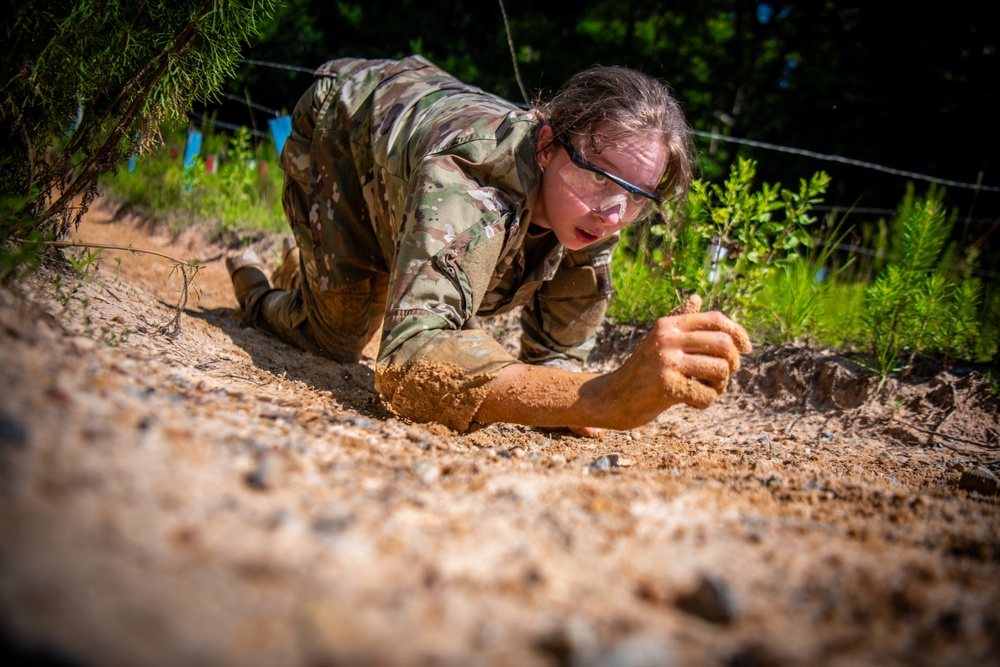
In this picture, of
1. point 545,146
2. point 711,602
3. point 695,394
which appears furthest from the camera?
point 545,146

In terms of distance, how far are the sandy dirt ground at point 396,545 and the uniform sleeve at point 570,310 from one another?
3.70ft

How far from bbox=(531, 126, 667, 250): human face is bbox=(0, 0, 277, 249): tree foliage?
3.60 ft

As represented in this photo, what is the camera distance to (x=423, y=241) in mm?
1798

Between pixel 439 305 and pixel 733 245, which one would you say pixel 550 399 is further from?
pixel 733 245

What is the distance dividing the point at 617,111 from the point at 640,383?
2.91ft

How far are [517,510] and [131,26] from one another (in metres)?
1.89

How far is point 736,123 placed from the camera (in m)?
13.0

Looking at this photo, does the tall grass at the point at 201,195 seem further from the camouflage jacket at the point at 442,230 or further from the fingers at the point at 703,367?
the fingers at the point at 703,367

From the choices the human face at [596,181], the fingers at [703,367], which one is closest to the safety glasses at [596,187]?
the human face at [596,181]

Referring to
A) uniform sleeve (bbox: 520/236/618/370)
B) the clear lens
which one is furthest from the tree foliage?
uniform sleeve (bbox: 520/236/618/370)

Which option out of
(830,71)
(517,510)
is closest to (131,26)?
(517,510)

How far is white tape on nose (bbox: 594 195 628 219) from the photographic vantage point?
205cm

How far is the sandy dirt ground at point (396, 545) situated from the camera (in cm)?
77

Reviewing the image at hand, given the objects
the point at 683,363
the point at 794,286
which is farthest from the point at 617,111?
the point at 794,286
